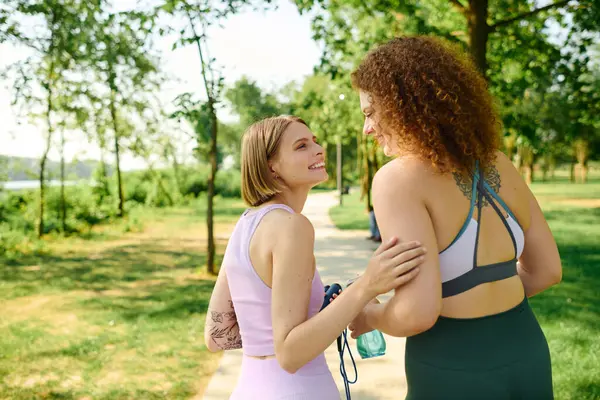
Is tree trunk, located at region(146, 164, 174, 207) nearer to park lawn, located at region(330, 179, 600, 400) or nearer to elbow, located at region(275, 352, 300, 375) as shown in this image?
park lawn, located at region(330, 179, 600, 400)

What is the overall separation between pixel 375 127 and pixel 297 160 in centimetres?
27

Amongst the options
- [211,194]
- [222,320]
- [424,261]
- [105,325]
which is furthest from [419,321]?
[211,194]

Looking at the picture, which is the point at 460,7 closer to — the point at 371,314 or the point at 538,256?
the point at 538,256

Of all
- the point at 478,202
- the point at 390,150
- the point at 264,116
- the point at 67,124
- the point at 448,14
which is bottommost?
the point at 478,202

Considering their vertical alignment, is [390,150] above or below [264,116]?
below

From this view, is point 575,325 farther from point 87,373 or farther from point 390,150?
point 390,150

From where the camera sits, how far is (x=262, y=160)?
1.78m

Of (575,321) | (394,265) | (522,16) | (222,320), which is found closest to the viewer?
(394,265)

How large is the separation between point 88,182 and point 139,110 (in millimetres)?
6367

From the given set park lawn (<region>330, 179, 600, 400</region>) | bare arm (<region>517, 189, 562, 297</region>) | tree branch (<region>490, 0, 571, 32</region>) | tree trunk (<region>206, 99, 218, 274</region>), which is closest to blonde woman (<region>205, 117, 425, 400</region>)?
bare arm (<region>517, 189, 562, 297</region>)

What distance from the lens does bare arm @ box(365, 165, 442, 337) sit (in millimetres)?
1478

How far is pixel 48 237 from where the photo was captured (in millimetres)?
16250

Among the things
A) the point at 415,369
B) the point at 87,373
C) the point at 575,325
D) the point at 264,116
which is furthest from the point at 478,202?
the point at 575,325

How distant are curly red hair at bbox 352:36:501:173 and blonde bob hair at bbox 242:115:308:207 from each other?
0.31m
